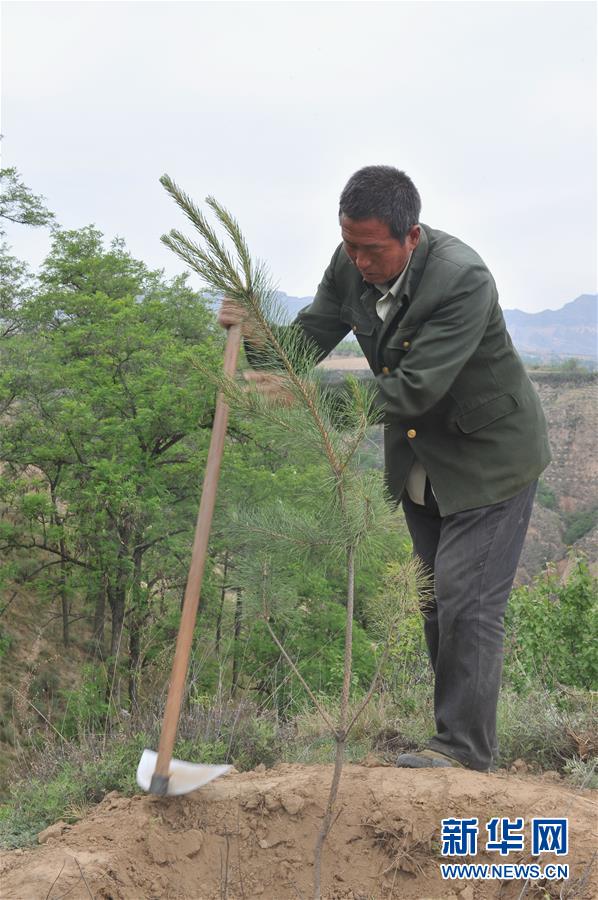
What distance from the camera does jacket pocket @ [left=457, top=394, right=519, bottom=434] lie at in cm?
321

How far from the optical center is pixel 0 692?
17.3 metres

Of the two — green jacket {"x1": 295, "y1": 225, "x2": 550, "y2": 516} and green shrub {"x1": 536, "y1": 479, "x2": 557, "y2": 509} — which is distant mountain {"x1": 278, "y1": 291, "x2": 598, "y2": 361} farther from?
green jacket {"x1": 295, "y1": 225, "x2": 550, "y2": 516}

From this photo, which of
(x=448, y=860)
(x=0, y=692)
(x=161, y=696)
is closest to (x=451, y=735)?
(x=448, y=860)

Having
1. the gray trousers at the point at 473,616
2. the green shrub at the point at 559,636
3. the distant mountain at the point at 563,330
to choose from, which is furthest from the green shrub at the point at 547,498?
the gray trousers at the point at 473,616

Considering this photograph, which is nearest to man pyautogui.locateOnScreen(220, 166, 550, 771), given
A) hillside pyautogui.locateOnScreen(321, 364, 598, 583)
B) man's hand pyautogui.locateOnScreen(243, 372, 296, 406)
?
man's hand pyautogui.locateOnScreen(243, 372, 296, 406)

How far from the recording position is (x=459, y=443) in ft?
10.7

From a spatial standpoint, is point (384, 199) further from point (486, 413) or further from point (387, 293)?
point (486, 413)

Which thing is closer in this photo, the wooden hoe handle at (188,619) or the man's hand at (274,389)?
the man's hand at (274,389)

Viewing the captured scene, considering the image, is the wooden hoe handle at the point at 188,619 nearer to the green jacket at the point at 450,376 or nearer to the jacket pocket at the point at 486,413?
the green jacket at the point at 450,376

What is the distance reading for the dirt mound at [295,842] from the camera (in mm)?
2742

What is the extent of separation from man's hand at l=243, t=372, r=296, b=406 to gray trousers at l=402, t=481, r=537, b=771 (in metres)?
1.08

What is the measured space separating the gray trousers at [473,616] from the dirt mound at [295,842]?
26 cm

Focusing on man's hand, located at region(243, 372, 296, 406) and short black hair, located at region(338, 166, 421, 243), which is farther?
short black hair, located at region(338, 166, 421, 243)

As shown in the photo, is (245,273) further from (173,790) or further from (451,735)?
(451,735)
